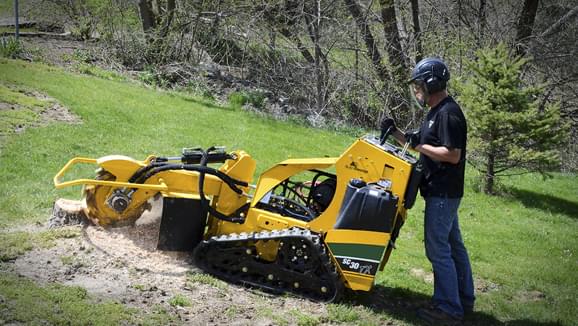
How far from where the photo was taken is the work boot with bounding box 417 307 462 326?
245 inches

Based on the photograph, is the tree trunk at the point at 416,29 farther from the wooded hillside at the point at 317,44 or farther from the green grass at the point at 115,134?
the green grass at the point at 115,134

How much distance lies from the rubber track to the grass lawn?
29 cm

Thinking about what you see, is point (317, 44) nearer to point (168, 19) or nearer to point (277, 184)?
point (168, 19)

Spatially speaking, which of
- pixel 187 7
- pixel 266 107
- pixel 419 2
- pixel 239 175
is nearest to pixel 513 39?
pixel 419 2

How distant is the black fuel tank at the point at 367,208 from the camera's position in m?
5.86

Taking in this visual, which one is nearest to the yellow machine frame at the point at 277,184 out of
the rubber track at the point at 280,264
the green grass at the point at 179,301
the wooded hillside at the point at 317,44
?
the rubber track at the point at 280,264

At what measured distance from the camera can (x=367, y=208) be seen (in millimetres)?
5906

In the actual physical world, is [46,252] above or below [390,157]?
below

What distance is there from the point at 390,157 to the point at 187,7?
13469mm

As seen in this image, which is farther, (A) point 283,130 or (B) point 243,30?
(B) point 243,30

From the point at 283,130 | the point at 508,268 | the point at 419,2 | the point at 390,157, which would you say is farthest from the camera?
the point at 419,2

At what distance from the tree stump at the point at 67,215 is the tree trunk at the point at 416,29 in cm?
1314

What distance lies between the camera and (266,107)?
17.1 meters

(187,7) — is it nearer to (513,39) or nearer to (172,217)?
(513,39)
